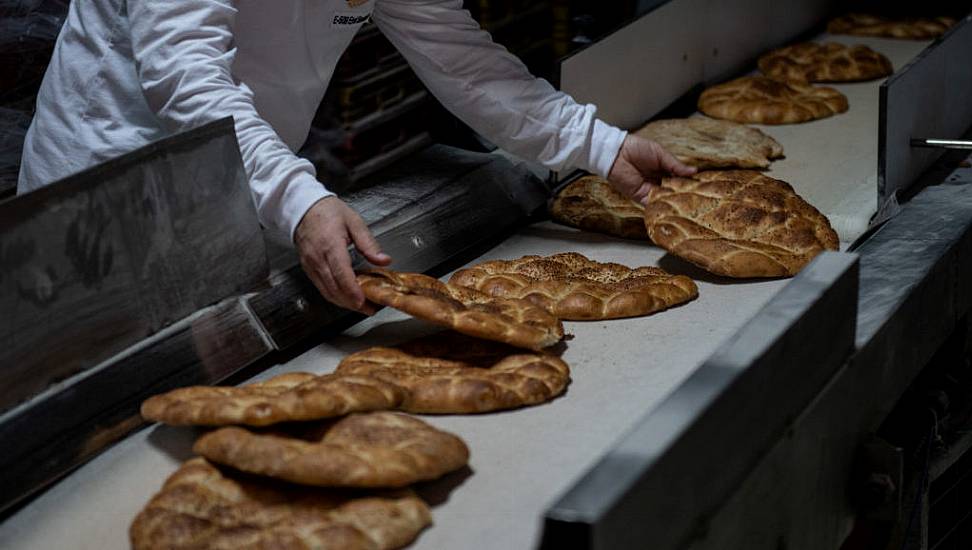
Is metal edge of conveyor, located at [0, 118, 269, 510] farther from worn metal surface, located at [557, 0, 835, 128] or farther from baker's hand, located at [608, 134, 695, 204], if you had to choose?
worn metal surface, located at [557, 0, 835, 128]

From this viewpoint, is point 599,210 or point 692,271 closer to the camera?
point 692,271

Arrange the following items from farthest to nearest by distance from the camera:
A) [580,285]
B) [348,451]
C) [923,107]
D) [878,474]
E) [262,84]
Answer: [923,107], [262,84], [580,285], [878,474], [348,451]

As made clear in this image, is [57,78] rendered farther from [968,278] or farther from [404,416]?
[968,278]

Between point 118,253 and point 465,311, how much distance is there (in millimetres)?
611

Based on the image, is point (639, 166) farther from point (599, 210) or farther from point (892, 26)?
point (892, 26)

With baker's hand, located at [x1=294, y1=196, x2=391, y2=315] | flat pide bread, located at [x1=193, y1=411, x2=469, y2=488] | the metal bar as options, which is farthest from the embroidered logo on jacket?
the metal bar

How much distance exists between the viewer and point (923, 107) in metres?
3.18

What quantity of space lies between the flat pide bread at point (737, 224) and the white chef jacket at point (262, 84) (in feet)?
0.74

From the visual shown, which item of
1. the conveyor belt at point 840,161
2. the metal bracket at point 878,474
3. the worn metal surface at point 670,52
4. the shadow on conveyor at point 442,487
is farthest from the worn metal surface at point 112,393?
the conveyor belt at point 840,161

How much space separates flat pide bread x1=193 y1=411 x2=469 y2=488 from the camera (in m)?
1.77

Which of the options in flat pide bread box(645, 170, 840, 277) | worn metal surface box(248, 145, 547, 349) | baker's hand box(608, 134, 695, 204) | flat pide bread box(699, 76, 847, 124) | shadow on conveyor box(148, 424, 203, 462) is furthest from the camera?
flat pide bread box(699, 76, 847, 124)

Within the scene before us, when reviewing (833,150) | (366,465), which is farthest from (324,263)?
(833,150)

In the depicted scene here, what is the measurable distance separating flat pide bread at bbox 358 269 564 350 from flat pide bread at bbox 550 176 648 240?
2.08 feet

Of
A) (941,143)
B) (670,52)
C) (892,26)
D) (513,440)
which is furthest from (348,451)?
(892,26)
